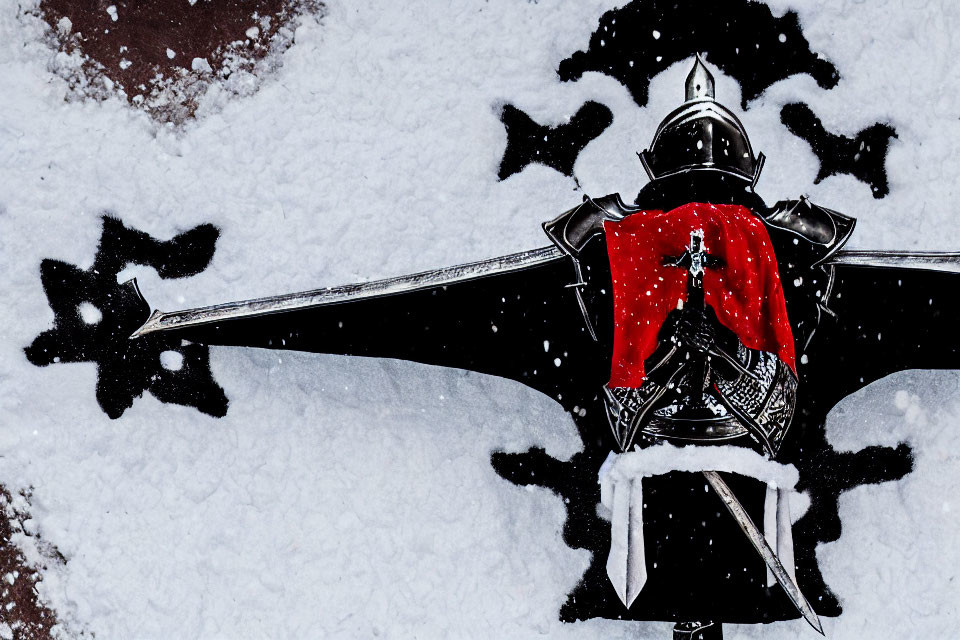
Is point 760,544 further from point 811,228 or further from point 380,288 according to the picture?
point 380,288

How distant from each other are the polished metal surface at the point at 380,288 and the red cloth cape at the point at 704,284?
5.2 inches

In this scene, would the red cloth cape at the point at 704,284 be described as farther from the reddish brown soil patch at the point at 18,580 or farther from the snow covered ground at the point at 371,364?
the reddish brown soil patch at the point at 18,580

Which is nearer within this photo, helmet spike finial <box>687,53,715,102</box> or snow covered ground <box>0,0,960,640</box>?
helmet spike finial <box>687,53,715,102</box>

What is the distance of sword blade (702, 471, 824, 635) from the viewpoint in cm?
103

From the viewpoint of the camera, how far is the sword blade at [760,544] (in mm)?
1033

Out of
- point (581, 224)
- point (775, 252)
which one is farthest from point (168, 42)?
point (775, 252)

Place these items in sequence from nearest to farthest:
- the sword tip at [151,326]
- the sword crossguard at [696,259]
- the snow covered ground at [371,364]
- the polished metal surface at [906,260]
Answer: the sword crossguard at [696,259]
the polished metal surface at [906,260]
the sword tip at [151,326]
the snow covered ground at [371,364]

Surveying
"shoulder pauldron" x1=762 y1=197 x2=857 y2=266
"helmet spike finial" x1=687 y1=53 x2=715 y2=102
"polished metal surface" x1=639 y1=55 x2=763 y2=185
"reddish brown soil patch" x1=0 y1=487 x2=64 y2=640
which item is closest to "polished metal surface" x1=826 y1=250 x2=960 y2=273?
"shoulder pauldron" x1=762 y1=197 x2=857 y2=266

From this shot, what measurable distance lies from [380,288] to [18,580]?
796mm

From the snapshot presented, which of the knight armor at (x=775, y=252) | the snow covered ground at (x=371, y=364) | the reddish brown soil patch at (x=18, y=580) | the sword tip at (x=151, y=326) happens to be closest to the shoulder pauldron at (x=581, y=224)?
the knight armor at (x=775, y=252)

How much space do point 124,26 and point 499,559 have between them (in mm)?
1067

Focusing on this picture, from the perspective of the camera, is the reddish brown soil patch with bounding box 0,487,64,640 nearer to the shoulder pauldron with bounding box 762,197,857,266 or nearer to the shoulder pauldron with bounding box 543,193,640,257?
the shoulder pauldron with bounding box 543,193,640,257

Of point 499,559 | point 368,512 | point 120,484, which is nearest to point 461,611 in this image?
point 499,559

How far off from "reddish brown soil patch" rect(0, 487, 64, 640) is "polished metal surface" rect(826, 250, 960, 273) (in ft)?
4.19
